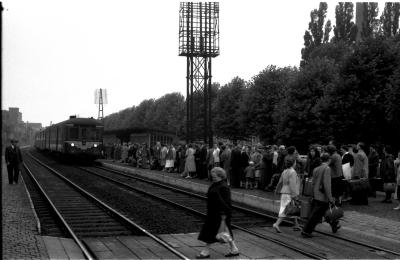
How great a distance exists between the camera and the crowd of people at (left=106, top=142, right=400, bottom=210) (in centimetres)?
1415

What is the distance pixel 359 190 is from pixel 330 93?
18.3 meters

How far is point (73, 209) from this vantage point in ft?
47.5

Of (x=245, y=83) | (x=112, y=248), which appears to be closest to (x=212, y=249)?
(x=112, y=248)

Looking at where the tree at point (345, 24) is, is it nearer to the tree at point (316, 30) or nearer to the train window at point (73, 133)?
the tree at point (316, 30)

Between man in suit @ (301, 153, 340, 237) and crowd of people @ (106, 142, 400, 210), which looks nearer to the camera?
man in suit @ (301, 153, 340, 237)

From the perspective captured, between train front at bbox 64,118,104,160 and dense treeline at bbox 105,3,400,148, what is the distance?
1385 cm

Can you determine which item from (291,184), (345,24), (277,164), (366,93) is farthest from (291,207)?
(345,24)

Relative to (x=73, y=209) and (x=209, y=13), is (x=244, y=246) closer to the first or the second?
(x=73, y=209)

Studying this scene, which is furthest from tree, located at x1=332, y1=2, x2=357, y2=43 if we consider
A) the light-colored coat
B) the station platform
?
the light-colored coat

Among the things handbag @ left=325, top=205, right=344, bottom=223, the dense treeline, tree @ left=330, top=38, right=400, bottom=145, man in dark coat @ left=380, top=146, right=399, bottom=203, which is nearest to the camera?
handbag @ left=325, top=205, right=344, bottom=223

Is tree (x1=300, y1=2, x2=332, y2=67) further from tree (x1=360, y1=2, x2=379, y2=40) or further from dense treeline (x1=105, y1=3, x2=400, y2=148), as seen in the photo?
tree (x1=360, y1=2, x2=379, y2=40)

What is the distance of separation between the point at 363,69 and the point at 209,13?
→ 1643 centimetres

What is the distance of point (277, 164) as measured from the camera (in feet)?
57.5

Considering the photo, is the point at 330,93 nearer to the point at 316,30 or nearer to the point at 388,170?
the point at 388,170
